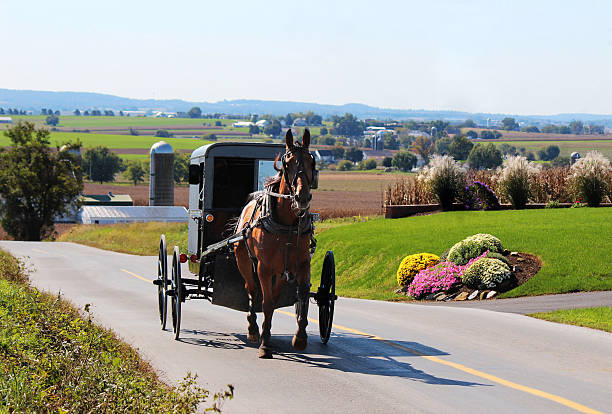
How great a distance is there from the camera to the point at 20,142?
246 ft

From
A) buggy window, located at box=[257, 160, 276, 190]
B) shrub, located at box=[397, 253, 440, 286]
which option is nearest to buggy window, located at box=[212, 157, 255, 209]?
buggy window, located at box=[257, 160, 276, 190]

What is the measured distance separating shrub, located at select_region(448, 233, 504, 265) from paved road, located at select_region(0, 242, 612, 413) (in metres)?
4.52

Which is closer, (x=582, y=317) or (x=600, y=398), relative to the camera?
(x=600, y=398)

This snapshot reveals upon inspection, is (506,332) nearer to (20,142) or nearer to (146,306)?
(146,306)

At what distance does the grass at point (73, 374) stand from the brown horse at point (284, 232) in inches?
74.2

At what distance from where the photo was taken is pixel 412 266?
893 inches

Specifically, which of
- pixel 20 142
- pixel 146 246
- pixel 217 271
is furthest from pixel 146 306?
pixel 20 142

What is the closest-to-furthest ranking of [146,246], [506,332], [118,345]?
[118,345], [506,332], [146,246]

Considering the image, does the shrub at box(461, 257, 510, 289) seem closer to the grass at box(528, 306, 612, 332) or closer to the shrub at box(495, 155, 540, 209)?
the grass at box(528, 306, 612, 332)

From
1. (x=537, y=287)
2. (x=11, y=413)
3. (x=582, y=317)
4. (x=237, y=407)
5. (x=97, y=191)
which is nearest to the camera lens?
(x=11, y=413)

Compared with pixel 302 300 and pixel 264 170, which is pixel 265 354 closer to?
pixel 302 300

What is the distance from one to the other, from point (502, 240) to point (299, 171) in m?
14.4

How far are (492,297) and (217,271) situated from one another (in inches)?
374

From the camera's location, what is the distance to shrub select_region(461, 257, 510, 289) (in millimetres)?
20250
